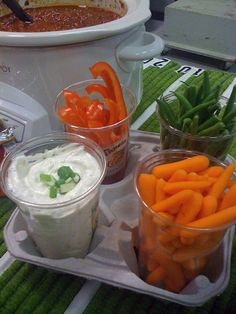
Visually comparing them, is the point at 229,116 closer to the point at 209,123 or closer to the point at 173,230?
the point at 209,123

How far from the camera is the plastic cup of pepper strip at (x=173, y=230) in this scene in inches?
17.8

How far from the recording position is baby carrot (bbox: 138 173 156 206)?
48 cm

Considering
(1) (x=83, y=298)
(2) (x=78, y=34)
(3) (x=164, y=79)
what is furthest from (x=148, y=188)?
(3) (x=164, y=79)

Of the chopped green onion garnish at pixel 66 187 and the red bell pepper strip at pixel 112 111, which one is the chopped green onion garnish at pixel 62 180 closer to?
the chopped green onion garnish at pixel 66 187

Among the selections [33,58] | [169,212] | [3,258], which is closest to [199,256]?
[169,212]

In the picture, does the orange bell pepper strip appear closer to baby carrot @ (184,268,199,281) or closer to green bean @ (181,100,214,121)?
green bean @ (181,100,214,121)

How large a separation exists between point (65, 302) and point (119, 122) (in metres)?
0.32

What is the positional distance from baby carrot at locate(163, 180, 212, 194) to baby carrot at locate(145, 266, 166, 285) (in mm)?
133

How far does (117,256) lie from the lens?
21.4 inches

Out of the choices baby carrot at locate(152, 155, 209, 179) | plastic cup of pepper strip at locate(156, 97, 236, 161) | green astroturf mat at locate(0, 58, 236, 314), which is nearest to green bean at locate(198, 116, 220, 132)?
plastic cup of pepper strip at locate(156, 97, 236, 161)

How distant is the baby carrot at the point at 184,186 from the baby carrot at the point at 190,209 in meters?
0.01

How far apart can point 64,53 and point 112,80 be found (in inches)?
4.3

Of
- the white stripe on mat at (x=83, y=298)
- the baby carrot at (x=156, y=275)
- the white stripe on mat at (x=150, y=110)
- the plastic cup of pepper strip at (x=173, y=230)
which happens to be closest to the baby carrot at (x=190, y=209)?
the plastic cup of pepper strip at (x=173, y=230)

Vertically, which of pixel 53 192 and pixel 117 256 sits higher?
pixel 53 192
